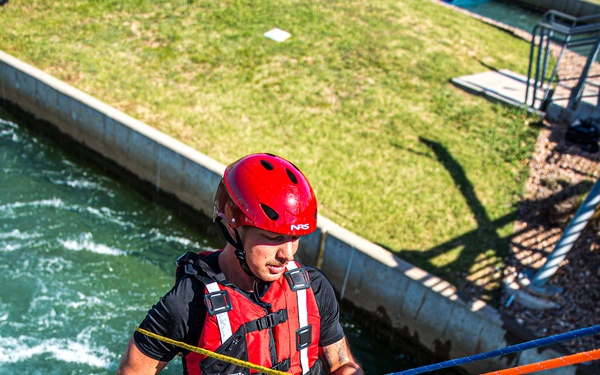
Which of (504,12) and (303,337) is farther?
(504,12)

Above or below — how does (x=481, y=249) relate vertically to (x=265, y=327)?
below

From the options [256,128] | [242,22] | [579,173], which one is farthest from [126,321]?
[242,22]

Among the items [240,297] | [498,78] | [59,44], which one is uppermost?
[240,297]

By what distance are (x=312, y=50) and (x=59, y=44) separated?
17.3ft

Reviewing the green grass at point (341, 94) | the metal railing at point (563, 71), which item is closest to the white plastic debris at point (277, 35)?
the green grass at point (341, 94)

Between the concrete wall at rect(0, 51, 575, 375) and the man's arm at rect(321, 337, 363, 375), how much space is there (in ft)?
16.2

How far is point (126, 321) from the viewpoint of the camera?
28.5 feet

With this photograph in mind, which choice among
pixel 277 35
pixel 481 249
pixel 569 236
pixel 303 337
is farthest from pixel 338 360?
pixel 277 35

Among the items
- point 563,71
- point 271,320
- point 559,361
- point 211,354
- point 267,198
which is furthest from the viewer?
point 563,71

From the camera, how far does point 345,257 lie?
9016 millimetres

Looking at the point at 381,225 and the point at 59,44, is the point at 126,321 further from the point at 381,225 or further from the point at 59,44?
the point at 59,44

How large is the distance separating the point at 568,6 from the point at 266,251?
2064cm

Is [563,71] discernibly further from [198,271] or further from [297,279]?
[198,271]

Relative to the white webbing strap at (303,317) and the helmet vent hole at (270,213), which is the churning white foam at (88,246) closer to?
the white webbing strap at (303,317)
